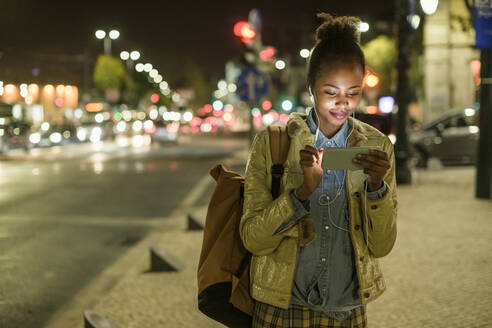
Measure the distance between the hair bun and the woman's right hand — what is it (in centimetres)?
49

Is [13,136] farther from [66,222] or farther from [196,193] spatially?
[66,222]

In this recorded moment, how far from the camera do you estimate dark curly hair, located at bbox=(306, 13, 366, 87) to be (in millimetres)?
2445

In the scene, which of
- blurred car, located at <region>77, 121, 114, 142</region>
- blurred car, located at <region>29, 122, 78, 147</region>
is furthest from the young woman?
blurred car, located at <region>77, 121, 114, 142</region>

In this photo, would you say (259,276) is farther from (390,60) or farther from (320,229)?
(390,60)

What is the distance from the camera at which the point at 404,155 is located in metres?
15.7

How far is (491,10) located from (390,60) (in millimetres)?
23222

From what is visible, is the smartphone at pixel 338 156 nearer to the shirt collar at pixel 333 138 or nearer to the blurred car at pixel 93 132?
the shirt collar at pixel 333 138

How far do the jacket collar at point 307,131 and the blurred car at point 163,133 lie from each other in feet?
139

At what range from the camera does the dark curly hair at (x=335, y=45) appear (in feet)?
8.02

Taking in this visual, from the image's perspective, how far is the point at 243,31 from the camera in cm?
1155

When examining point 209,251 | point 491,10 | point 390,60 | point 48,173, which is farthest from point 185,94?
point 209,251

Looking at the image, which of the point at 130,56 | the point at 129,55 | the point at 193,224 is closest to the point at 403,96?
the point at 193,224

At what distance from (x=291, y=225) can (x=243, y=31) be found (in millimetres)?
9550

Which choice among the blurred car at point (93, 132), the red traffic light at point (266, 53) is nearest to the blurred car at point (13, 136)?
the blurred car at point (93, 132)
